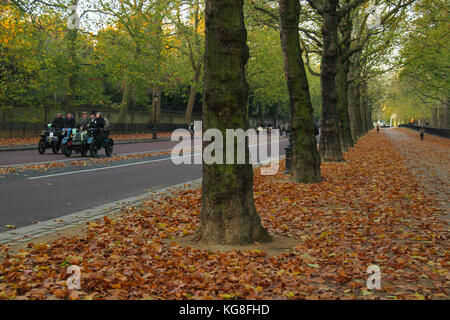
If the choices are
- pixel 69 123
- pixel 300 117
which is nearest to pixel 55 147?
pixel 69 123

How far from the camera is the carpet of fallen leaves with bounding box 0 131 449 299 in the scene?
4676 millimetres

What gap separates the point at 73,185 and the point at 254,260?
7.63 meters

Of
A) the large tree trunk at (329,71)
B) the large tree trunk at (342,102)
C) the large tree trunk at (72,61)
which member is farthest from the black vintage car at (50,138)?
the large tree trunk at (342,102)

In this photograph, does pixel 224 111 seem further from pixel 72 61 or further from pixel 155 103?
pixel 155 103

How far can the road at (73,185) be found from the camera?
8805 millimetres

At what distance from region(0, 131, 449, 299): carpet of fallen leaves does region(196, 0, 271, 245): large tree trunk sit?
44 centimetres

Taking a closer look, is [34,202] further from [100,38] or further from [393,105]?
[393,105]

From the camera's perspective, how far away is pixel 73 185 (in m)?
12.1

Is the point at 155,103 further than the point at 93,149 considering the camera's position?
Yes

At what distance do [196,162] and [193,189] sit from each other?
8.25 m

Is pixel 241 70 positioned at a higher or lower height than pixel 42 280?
higher

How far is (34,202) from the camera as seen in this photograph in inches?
376

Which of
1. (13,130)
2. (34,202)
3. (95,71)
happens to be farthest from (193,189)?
(95,71)

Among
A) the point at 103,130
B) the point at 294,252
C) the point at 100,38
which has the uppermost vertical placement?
the point at 100,38
